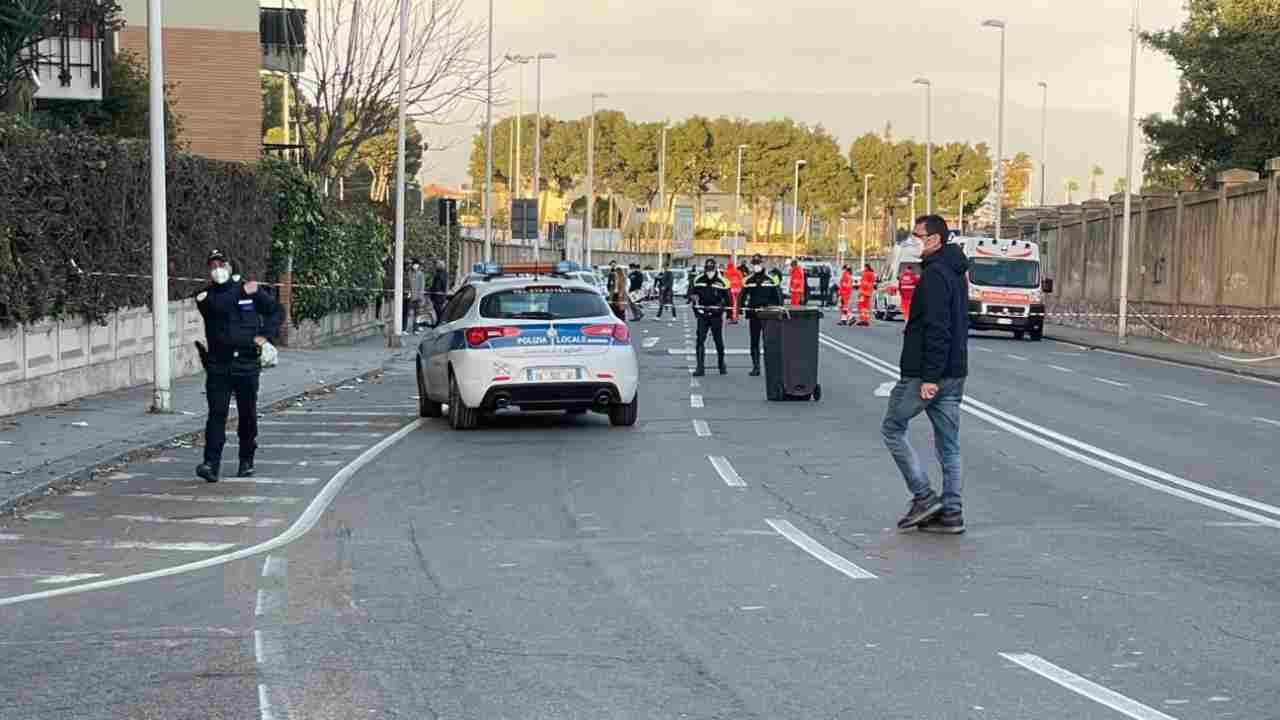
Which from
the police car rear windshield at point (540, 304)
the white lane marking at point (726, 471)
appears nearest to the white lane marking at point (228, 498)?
the white lane marking at point (726, 471)

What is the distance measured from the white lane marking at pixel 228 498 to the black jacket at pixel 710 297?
13.7 m

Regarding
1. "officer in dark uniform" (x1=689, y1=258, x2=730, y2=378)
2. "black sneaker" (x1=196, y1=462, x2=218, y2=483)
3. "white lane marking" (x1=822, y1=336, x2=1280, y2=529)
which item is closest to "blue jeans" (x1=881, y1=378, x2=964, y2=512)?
"white lane marking" (x1=822, y1=336, x2=1280, y2=529)

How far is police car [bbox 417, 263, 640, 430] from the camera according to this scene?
1938cm

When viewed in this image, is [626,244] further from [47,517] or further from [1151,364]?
[47,517]

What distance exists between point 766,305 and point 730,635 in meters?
19.0

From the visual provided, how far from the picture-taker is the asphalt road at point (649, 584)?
7445 millimetres

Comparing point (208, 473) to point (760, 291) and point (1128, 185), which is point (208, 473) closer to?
point (760, 291)

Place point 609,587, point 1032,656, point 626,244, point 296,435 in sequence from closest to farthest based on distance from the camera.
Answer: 1. point 1032,656
2. point 609,587
3. point 296,435
4. point 626,244

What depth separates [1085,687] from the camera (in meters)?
7.47

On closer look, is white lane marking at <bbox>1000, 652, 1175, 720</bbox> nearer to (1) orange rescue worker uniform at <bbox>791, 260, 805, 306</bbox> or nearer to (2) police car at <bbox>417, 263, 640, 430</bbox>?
(2) police car at <bbox>417, 263, 640, 430</bbox>

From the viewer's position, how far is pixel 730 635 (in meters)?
8.61

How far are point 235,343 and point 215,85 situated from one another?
43013mm

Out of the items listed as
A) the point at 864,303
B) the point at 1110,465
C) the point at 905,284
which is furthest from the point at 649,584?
the point at 905,284

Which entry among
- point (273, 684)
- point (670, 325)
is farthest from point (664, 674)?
point (670, 325)
